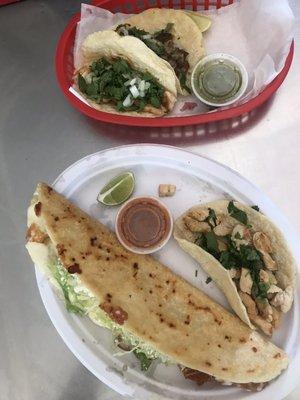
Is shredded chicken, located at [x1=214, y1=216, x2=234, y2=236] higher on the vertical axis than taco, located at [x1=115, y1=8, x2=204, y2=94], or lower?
lower

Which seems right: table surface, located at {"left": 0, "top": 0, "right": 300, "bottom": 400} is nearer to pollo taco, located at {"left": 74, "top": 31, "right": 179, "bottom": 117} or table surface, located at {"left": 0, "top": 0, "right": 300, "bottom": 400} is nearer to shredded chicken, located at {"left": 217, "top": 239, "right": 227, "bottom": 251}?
pollo taco, located at {"left": 74, "top": 31, "right": 179, "bottom": 117}

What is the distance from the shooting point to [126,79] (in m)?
2.51

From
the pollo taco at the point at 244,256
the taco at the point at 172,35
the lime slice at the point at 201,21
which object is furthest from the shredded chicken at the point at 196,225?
the lime slice at the point at 201,21

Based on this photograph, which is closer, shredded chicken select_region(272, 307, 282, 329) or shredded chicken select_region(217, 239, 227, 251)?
shredded chicken select_region(272, 307, 282, 329)

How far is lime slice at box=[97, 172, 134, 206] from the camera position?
2387 millimetres

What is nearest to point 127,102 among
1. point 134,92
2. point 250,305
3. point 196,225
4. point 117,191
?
point 134,92

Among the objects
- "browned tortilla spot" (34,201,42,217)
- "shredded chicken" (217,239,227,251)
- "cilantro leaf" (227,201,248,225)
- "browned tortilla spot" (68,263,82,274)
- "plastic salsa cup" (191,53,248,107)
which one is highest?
"plastic salsa cup" (191,53,248,107)

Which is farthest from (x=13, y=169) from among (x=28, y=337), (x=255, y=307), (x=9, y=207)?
(x=255, y=307)

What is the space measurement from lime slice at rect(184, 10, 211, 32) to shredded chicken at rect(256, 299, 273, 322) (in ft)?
4.42

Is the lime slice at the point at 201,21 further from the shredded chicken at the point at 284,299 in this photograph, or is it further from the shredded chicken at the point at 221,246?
the shredded chicken at the point at 284,299

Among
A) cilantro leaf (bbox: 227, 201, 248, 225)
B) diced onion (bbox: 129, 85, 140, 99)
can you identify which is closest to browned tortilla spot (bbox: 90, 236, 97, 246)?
cilantro leaf (bbox: 227, 201, 248, 225)

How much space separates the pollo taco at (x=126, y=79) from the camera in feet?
8.02

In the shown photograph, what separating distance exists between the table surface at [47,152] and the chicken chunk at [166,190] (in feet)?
0.97

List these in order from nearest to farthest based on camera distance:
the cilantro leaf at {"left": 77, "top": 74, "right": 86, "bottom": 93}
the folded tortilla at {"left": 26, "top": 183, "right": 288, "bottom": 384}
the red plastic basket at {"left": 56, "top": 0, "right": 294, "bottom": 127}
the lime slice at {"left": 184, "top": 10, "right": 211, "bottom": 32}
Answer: the folded tortilla at {"left": 26, "top": 183, "right": 288, "bottom": 384} → the red plastic basket at {"left": 56, "top": 0, "right": 294, "bottom": 127} → the cilantro leaf at {"left": 77, "top": 74, "right": 86, "bottom": 93} → the lime slice at {"left": 184, "top": 10, "right": 211, "bottom": 32}
